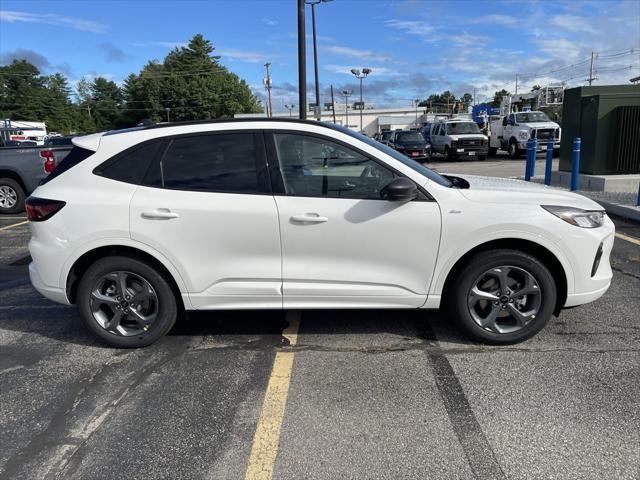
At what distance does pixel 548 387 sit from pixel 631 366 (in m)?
0.72

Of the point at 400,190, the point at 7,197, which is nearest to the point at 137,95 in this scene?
the point at 7,197

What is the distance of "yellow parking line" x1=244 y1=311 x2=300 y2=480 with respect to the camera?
2.60 m

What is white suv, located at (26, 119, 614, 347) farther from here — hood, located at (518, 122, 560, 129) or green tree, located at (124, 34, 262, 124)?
green tree, located at (124, 34, 262, 124)

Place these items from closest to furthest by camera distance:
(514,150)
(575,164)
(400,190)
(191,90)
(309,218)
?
Answer: (400,190) < (309,218) < (575,164) < (514,150) < (191,90)

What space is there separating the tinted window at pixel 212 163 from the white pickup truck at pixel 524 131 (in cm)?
2208

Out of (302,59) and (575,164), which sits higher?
(302,59)

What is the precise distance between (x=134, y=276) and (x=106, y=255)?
271mm

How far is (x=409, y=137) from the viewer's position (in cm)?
2634

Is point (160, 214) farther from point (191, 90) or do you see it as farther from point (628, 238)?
point (191, 90)

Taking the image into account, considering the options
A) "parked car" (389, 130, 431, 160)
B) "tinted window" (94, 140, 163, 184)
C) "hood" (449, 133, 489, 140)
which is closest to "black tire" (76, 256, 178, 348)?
"tinted window" (94, 140, 163, 184)

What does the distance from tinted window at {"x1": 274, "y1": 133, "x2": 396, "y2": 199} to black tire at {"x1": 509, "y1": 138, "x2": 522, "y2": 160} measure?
914 inches

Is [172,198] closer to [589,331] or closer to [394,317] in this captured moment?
[394,317]

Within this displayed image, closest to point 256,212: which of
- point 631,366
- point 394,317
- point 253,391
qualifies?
point 253,391

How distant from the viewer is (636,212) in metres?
8.77
